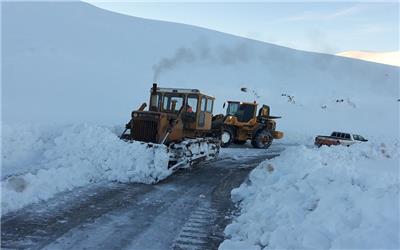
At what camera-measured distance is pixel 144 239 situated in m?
6.72

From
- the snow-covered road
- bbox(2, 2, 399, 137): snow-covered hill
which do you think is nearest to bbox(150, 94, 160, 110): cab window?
bbox(2, 2, 399, 137): snow-covered hill

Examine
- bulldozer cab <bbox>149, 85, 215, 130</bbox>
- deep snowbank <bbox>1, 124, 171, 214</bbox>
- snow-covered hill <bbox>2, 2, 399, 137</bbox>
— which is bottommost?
deep snowbank <bbox>1, 124, 171, 214</bbox>

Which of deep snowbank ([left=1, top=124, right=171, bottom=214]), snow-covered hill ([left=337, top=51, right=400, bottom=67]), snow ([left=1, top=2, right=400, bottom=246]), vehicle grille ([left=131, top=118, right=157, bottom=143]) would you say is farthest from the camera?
snow-covered hill ([left=337, top=51, right=400, bottom=67])

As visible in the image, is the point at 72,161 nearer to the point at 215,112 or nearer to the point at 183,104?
the point at 183,104

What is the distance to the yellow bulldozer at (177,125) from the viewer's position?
13016 mm

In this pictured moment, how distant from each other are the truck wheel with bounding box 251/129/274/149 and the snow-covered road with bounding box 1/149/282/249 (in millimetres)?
10967

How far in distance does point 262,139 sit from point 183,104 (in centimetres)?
836

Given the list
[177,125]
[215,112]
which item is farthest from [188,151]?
[215,112]

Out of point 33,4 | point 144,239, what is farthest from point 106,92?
point 144,239

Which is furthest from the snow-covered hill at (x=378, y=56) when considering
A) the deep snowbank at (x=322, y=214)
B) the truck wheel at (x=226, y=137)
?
the deep snowbank at (x=322, y=214)

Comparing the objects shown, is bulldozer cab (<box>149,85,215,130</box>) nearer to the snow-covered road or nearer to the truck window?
the snow-covered road

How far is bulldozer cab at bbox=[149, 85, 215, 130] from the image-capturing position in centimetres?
1455

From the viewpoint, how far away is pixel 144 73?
131ft

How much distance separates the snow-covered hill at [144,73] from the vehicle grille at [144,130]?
560 cm
